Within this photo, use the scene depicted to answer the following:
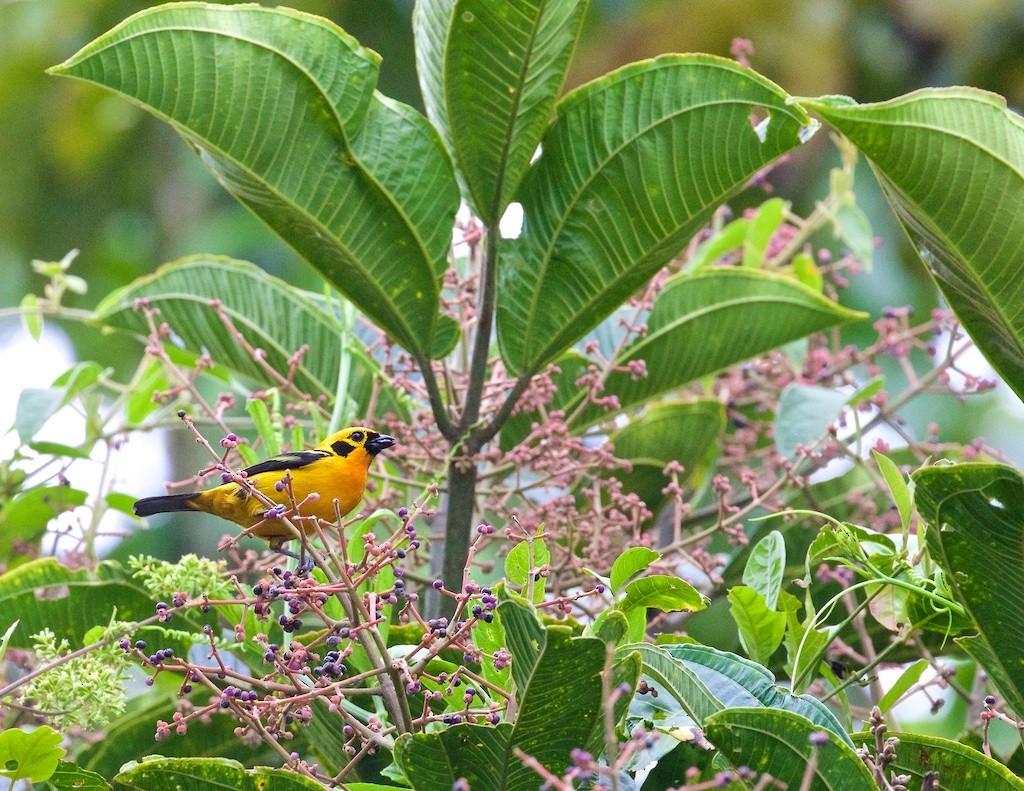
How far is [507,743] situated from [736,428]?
1.96 m

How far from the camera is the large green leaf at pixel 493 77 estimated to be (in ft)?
6.76

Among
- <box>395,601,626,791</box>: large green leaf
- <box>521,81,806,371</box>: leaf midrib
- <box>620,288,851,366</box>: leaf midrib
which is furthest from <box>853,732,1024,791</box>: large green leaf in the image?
<box>620,288,851,366</box>: leaf midrib

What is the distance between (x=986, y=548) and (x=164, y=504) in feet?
5.67

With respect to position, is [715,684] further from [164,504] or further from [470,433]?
[164,504]

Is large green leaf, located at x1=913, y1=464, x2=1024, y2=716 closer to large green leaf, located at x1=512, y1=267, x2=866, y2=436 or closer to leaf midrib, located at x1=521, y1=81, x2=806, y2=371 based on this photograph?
leaf midrib, located at x1=521, y1=81, x2=806, y2=371

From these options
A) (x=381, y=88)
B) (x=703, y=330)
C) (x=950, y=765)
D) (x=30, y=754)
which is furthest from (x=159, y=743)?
(x=381, y=88)

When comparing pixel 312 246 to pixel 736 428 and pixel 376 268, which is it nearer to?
pixel 376 268

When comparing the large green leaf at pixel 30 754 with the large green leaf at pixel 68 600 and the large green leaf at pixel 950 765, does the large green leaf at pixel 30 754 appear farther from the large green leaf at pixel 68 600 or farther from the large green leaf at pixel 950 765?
the large green leaf at pixel 950 765

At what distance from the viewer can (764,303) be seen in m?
2.67

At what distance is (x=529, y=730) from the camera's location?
1599 millimetres

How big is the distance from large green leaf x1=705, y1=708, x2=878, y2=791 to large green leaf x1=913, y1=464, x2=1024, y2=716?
387 mm

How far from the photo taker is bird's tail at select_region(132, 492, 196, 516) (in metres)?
2.75

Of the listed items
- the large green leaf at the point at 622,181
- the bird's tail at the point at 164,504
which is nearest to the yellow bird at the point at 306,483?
the bird's tail at the point at 164,504

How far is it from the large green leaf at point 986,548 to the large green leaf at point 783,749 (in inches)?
15.2
